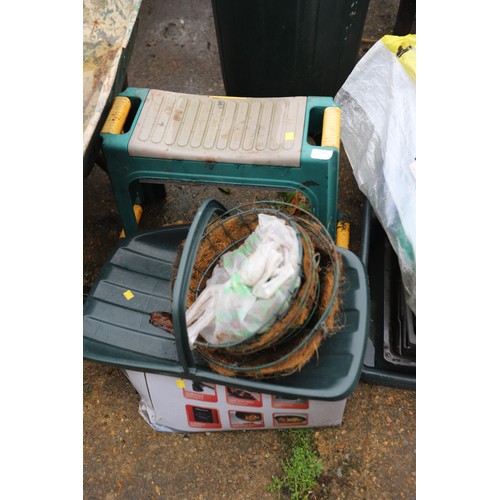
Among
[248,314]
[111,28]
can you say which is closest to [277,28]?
[111,28]

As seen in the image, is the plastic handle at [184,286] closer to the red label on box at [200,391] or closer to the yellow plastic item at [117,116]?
the red label on box at [200,391]

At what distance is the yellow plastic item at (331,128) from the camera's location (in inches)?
Answer: 84.5

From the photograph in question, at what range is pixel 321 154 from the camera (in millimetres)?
2084

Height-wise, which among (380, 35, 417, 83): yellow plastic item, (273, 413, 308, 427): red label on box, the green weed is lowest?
the green weed

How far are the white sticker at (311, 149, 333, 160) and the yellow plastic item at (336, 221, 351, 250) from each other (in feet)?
1.86

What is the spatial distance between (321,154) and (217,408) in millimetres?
1051

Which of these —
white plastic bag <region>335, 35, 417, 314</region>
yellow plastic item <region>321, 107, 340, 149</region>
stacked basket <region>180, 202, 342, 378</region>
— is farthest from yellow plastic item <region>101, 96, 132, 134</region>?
white plastic bag <region>335, 35, 417, 314</region>

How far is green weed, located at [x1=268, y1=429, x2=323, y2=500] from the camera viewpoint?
208cm

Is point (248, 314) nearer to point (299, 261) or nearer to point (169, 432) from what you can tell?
point (299, 261)

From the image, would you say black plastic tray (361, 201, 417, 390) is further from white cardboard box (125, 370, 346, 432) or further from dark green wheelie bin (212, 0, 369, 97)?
dark green wheelie bin (212, 0, 369, 97)

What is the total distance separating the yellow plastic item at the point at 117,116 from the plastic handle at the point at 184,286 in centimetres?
74

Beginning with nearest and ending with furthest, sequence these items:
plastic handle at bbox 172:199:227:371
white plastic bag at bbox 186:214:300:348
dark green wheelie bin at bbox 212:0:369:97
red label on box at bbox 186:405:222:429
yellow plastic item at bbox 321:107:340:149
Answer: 1. plastic handle at bbox 172:199:227:371
2. white plastic bag at bbox 186:214:300:348
3. red label on box at bbox 186:405:222:429
4. yellow plastic item at bbox 321:107:340:149
5. dark green wheelie bin at bbox 212:0:369:97

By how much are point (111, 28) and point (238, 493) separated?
7.12 feet

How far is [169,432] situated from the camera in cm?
222
